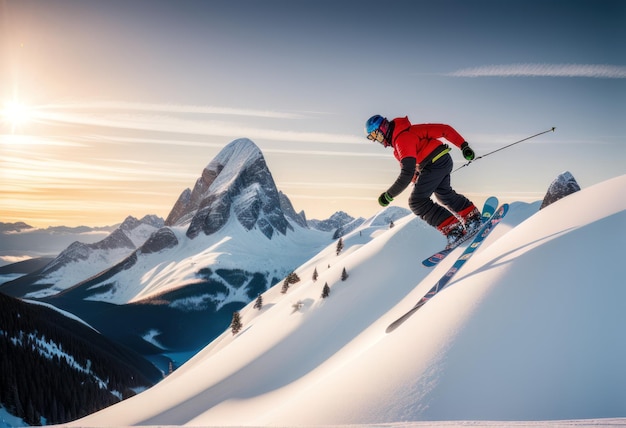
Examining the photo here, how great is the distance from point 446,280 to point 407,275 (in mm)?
27969

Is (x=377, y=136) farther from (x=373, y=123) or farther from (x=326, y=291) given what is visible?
(x=326, y=291)

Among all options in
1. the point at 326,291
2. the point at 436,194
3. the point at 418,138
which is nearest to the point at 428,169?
the point at 418,138

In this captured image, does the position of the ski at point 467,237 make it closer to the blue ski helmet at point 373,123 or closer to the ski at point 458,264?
the ski at point 458,264

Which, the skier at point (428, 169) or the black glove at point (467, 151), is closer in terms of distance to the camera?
the skier at point (428, 169)

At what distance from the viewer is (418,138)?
1070cm

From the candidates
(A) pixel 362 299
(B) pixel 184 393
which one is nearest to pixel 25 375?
(B) pixel 184 393

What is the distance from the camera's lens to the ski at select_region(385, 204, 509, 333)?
33.1 ft

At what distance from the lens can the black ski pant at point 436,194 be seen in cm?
1120

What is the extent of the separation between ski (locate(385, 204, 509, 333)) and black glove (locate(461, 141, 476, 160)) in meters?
2.97

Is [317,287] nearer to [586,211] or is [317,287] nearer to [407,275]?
[407,275]

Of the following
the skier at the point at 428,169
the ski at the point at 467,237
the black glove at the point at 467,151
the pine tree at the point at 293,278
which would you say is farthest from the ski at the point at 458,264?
the pine tree at the point at 293,278

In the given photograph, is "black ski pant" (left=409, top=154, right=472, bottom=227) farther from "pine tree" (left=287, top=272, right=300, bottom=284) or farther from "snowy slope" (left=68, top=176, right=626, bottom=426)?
"pine tree" (left=287, top=272, right=300, bottom=284)

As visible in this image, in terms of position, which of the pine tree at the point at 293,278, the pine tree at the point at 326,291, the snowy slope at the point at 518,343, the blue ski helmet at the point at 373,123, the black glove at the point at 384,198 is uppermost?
the blue ski helmet at the point at 373,123

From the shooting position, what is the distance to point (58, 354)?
114m
